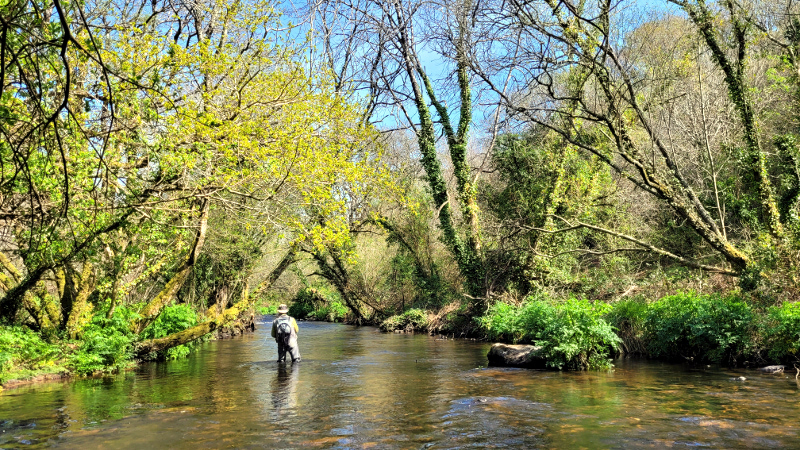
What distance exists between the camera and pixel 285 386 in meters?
12.0

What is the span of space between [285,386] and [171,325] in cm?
736

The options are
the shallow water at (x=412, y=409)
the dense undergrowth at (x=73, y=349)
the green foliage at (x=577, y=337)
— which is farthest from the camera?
the green foliage at (x=577, y=337)

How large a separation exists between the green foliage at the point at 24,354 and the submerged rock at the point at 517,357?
9746 millimetres

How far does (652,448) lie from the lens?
6.73m

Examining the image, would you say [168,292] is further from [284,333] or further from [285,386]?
[285,386]

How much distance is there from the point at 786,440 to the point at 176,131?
34.6ft

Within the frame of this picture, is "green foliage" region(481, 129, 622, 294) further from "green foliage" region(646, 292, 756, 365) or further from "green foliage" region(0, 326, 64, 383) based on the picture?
"green foliage" region(0, 326, 64, 383)

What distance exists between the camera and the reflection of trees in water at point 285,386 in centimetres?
1005

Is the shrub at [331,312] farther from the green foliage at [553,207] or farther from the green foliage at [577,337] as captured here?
the green foliage at [577,337]

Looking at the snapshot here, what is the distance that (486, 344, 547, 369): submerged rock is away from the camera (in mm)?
13641

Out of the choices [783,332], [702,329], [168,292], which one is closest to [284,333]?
[168,292]

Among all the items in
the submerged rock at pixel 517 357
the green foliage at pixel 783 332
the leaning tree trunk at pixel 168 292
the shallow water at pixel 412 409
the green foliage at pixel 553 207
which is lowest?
the shallow water at pixel 412 409

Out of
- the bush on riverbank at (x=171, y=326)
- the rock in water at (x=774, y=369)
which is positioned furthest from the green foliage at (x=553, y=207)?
the bush on riverbank at (x=171, y=326)

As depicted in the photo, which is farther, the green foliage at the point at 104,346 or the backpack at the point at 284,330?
the backpack at the point at 284,330
